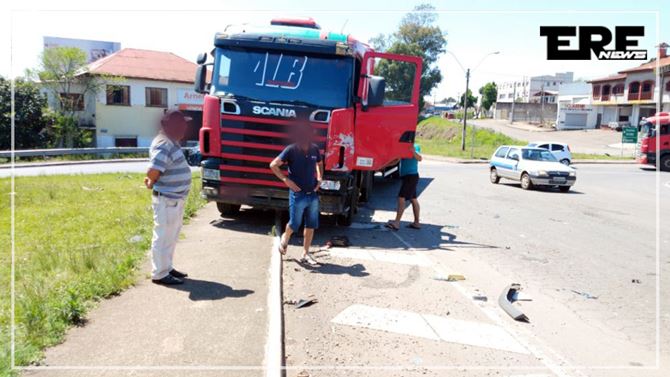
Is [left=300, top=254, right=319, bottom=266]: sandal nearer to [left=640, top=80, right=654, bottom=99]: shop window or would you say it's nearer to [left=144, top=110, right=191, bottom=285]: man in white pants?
[left=144, top=110, right=191, bottom=285]: man in white pants

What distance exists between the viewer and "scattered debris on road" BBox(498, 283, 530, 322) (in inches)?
211

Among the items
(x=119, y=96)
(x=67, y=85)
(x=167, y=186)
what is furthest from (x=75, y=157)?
(x=167, y=186)

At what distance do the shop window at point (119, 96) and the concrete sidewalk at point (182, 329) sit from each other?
32111 mm

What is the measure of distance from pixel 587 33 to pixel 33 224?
9.36 meters

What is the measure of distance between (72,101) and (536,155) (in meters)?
30.2

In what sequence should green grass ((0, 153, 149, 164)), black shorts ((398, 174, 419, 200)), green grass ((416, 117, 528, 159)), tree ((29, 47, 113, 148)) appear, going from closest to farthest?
1. black shorts ((398, 174, 419, 200))
2. green grass ((0, 153, 149, 164))
3. tree ((29, 47, 113, 148))
4. green grass ((416, 117, 528, 159))

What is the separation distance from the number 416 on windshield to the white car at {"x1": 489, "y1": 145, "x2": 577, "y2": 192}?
12215 millimetres

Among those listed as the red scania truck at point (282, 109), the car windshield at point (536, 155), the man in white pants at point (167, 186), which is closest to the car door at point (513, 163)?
the car windshield at point (536, 155)

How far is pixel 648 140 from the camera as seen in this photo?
104 ft

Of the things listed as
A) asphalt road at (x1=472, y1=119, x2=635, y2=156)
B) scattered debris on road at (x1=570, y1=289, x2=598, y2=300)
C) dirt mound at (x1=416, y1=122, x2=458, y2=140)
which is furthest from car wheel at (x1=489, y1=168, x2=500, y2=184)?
dirt mound at (x1=416, y1=122, x2=458, y2=140)

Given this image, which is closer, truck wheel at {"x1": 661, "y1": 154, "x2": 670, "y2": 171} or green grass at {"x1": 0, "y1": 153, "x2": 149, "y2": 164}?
green grass at {"x1": 0, "y1": 153, "x2": 149, "y2": 164}

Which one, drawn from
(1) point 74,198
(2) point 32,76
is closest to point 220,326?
(1) point 74,198

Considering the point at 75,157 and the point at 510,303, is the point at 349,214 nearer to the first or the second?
the point at 510,303

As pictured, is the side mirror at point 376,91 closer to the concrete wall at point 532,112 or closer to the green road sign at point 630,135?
the green road sign at point 630,135
